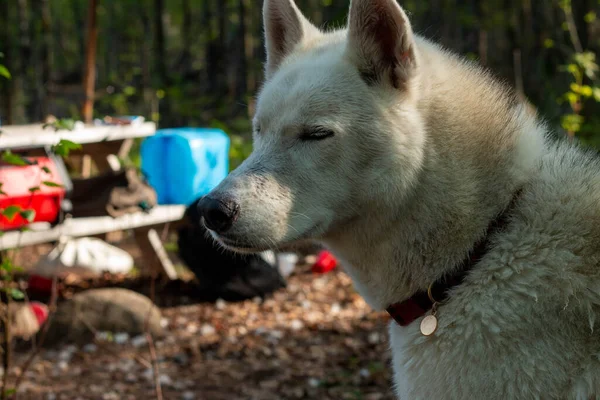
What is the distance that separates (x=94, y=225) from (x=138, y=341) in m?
1.07

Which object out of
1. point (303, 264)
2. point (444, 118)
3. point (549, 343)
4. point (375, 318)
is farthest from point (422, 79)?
point (303, 264)

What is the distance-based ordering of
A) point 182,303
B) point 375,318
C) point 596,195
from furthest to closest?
point 182,303, point 375,318, point 596,195

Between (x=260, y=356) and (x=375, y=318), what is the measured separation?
3.27ft

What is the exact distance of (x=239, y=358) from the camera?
448 cm

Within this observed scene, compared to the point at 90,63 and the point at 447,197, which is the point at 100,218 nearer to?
the point at 90,63

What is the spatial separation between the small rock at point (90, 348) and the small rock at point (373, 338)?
6.07 feet

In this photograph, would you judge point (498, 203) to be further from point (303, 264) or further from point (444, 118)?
point (303, 264)

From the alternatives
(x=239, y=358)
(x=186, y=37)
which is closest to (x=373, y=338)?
(x=239, y=358)

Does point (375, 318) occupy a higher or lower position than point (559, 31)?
lower

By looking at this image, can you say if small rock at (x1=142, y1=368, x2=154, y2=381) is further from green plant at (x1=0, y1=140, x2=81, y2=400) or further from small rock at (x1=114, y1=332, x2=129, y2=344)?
green plant at (x1=0, y1=140, x2=81, y2=400)

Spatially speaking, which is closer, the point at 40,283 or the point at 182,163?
the point at 40,283

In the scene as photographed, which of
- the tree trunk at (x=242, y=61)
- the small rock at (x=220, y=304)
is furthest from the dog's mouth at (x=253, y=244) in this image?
the tree trunk at (x=242, y=61)

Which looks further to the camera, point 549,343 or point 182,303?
point 182,303

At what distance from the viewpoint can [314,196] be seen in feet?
6.68
